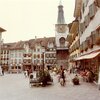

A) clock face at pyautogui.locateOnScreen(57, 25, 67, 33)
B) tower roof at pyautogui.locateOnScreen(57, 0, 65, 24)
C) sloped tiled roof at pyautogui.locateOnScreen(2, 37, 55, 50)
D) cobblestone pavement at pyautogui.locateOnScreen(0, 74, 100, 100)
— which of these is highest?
tower roof at pyautogui.locateOnScreen(57, 0, 65, 24)

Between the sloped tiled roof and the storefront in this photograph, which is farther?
the sloped tiled roof

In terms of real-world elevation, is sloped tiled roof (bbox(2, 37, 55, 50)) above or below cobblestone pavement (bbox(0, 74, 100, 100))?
above

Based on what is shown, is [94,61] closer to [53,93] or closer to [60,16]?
[53,93]

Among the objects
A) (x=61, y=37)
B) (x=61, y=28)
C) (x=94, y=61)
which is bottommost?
(x=94, y=61)

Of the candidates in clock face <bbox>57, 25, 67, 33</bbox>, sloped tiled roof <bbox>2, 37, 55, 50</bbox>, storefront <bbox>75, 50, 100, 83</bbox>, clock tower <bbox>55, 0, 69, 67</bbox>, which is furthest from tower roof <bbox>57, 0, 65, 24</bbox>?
storefront <bbox>75, 50, 100, 83</bbox>

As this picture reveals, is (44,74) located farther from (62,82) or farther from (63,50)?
(63,50)

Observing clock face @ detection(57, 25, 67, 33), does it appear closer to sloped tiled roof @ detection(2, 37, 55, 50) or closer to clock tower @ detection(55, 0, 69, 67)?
clock tower @ detection(55, 0, 69, 67)

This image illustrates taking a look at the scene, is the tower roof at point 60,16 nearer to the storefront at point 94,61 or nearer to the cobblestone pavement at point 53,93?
the storefront at point 94,61

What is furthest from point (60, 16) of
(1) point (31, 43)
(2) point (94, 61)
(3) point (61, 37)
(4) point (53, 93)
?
(4) point (53, 93)

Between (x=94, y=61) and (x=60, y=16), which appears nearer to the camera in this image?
(x=94, y=61)

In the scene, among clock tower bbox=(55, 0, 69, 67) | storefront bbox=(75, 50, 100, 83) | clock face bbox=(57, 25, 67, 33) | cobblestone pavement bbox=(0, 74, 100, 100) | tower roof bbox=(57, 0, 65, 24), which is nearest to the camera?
cobblestone pavement bbox=(0, 74, 100, 100)

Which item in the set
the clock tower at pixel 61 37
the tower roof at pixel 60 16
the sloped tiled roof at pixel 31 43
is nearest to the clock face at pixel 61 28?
the clock tower at pixel 61 37

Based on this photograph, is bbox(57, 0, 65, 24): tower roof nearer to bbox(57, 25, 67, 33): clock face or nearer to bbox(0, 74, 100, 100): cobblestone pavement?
bbox(57, 25, 67, 33): clock face

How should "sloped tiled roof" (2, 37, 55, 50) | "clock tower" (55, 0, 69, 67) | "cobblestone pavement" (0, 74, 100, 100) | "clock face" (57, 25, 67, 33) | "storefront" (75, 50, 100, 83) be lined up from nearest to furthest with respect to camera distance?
"cobblestone pavement" (0, 74, 100, 100), "storefront" (75, 50, 100, 83), "clock tower" (55, 0, 69, 67), "clock face" (57, 25, 67, 33), "sloped tiled roof" (2, 37, 55, 50)
